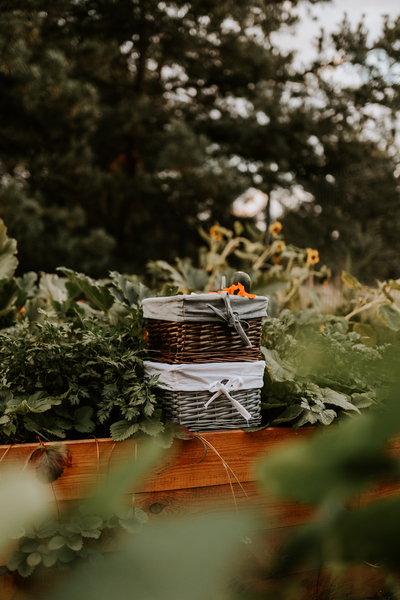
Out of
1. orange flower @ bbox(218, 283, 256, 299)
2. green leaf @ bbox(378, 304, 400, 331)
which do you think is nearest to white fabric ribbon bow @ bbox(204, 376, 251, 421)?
orange flower @ bbox(218, 283, 256, 299)

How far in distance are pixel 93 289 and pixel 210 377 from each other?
52 cm

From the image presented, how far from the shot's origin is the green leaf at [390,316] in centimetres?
163

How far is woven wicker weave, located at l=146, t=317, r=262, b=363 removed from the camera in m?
1.08

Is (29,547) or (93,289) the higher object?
(93,289)

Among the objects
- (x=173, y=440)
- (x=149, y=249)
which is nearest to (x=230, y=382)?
(x=173, y=440)

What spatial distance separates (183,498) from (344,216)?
3.41 metres

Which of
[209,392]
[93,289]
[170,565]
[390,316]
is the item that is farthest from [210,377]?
[170,565]

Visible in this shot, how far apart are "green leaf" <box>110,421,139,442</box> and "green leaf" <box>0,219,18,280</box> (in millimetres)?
862

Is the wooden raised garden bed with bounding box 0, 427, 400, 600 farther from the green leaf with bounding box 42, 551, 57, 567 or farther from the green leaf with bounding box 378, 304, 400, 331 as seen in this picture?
the green leaf with bounding box 378, 304, 400, 331

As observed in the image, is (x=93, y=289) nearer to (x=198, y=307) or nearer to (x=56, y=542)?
(x=198, y=307)

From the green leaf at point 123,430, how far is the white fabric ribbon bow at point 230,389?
0.18 metres

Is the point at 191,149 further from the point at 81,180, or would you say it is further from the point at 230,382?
the point at 230,382

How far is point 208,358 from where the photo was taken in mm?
1105

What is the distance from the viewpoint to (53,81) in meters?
3.33
